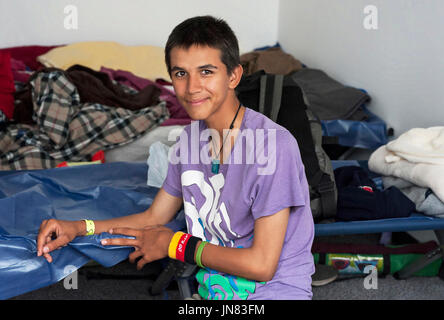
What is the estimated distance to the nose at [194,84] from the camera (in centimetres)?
111

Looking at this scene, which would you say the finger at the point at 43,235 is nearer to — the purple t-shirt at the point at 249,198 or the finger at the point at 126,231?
the finger at the point at 126,231

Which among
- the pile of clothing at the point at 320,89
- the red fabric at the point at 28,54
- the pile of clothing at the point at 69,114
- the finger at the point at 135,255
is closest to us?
the finger at the point at 135,255

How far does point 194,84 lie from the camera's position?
111 centimetres

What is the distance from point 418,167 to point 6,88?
205 centimetres

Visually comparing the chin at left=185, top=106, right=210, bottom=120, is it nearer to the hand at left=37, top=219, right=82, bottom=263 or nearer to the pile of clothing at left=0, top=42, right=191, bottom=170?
the hand at left=37, top=219, right=82, bottom=263

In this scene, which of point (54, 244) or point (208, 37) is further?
point (54, 244)

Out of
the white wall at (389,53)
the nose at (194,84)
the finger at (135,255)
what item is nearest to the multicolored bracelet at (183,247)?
the finger at (135,255)

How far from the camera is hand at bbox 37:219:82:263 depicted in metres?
1.19

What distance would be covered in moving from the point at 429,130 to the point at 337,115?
815 mm

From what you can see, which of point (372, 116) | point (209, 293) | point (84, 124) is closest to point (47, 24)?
point (84, 124)

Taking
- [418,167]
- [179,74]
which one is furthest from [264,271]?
[418,167]

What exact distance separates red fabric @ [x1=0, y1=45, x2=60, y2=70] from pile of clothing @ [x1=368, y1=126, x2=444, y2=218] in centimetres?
237

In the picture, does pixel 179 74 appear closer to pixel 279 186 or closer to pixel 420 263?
pixel 279 186

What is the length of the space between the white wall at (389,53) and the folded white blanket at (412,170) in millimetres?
376
